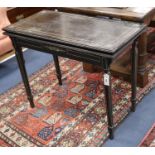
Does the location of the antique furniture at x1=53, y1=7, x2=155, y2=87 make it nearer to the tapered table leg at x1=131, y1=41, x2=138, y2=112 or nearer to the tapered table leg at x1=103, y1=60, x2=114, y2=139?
the tapered table leg at x1=131, y1=41, x2=138, y2=112

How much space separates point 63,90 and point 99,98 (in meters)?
0.38

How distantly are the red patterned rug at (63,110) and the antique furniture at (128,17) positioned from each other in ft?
0.33

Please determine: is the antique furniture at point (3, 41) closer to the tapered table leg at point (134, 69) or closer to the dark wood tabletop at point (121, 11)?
the dark wood tabletop at point (121, 11)

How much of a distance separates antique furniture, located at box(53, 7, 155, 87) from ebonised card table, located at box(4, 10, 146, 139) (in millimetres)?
257

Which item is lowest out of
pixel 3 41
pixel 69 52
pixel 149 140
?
pixel 149 140

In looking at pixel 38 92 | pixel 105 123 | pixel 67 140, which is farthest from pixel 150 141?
pixel 38 92

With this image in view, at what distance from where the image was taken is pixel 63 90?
268cm

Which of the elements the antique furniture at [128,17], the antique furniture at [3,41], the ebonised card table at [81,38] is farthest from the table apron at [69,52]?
the antique furniture at [3,41]

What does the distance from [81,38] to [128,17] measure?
1.87 feet

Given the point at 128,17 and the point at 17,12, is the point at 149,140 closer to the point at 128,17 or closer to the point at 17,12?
the point at 128,17

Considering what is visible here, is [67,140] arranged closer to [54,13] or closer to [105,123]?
[105,123]

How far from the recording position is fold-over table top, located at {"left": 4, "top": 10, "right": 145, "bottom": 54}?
1713 mm

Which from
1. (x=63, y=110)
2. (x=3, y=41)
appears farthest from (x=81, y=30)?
(x=3, y=41)

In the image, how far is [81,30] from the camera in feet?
6.29
